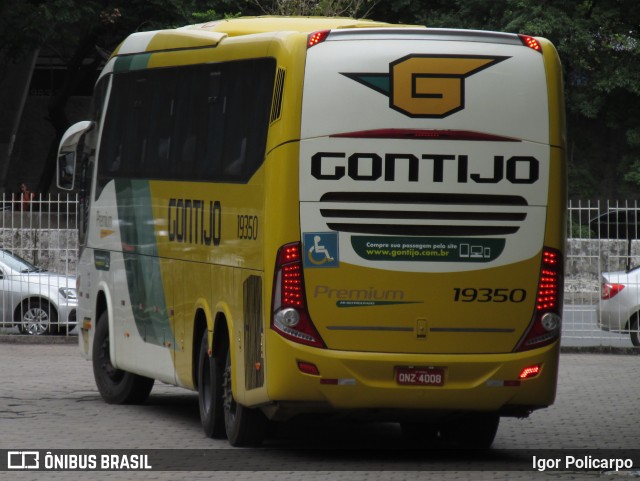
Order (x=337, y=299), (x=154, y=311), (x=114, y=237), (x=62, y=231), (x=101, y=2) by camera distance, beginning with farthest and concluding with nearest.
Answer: (x=101, y=2) → (x=62, y=231) → (x=114, y=237) → (x=154, y=311) → (x=337, y=299)

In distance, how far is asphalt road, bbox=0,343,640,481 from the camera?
11.1 meters

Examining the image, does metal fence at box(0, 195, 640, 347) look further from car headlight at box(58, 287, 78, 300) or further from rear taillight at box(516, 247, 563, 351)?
rear taillight at box(516, 247, 563, 351)

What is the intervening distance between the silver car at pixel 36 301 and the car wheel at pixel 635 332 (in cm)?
877

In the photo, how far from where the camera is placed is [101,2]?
146ft

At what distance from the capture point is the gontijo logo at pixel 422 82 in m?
11.5

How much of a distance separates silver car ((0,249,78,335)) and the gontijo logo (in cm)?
1470

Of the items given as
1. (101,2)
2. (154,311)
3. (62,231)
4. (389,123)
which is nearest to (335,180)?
(389,123)

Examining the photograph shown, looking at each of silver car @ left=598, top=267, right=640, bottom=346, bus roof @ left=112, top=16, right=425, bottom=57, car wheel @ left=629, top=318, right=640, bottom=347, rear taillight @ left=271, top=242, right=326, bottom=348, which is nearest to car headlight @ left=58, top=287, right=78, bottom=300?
silver car @ left=598, top=267, right=640, bottom=346

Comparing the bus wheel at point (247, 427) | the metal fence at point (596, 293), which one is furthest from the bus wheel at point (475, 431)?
the metal fence at point (596, 293)

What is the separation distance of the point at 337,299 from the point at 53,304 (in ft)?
48.4

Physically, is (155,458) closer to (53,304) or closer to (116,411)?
(116,411)

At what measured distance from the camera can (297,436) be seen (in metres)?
13.6

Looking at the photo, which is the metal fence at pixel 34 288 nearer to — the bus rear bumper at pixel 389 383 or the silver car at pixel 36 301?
the silver car at pixel 36 301

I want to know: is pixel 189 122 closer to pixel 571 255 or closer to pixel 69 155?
pixel 69 155
